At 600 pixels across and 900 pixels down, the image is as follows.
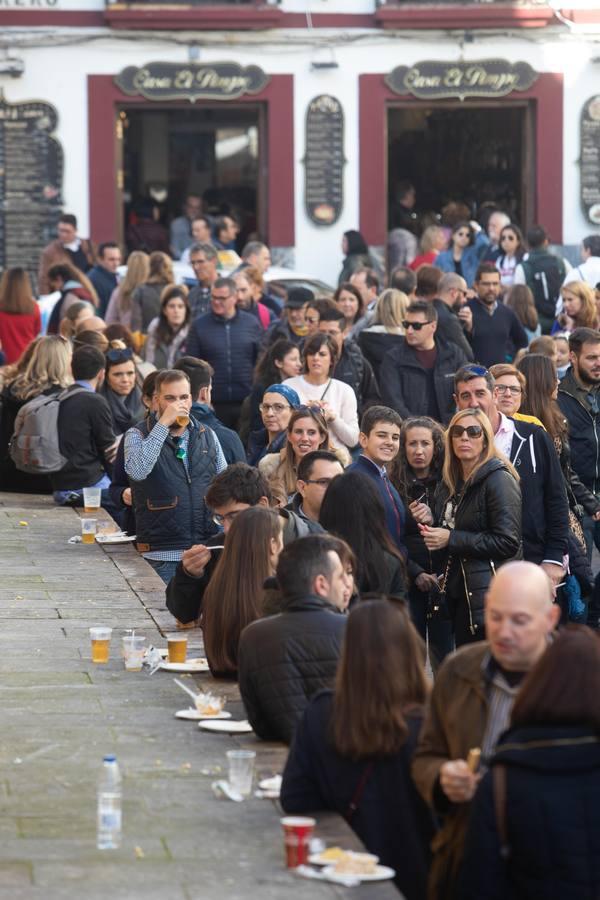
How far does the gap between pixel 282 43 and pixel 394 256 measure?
9.75 feet

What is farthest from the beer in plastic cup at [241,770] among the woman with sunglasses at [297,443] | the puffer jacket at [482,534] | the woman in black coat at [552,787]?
the woman with sunglasses at [297,443]

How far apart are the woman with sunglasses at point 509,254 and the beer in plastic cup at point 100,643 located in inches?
447

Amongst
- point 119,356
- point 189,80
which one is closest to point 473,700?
point 119,356

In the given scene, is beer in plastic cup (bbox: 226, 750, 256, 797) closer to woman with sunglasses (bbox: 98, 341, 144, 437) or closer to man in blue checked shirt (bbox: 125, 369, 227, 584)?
man in blue checked shirt (bbox: 125, 369, 227, 584)

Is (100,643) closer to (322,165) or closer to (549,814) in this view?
(549,814)

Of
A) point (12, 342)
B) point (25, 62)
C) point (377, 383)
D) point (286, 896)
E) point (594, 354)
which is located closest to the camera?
point (286, 896)

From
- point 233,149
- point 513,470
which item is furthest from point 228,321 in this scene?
point 233,149

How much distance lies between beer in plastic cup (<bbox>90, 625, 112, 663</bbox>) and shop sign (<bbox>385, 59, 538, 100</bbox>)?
16499mm

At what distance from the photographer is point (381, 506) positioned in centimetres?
920

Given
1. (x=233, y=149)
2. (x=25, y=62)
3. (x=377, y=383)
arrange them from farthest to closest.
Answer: (x=233, y=149)
(x=25, y=62)
(x=377, y=383)

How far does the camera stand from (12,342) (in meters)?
17.9

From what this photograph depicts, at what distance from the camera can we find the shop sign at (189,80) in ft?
80.9

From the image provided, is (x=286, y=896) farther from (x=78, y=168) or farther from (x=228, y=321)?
(x=78, y=168)

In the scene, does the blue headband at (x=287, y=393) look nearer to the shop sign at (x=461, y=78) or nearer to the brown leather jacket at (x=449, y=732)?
the brown leather jacket at (x=449, y=732)
